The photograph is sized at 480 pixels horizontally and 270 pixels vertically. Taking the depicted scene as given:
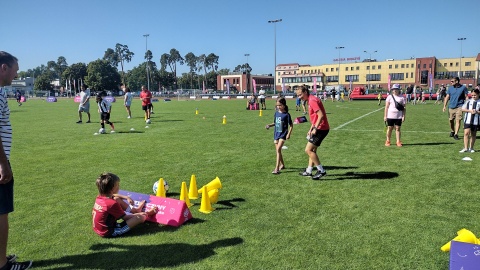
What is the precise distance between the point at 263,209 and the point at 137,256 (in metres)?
2.16

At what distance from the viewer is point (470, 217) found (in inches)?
192

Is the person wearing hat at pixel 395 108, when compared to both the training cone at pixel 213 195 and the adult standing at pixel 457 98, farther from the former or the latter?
the training cone at pixel 213 195

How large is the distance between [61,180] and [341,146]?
26.5 feet

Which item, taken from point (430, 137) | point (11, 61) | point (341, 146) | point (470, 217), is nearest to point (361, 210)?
point (470, 217)

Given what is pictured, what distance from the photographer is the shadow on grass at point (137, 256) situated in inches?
147

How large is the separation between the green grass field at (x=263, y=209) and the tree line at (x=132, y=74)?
315 feet

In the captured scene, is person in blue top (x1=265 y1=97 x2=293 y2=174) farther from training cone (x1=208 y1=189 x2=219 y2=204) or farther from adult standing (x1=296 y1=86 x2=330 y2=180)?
training cone (x1=208 y1=189 x2=219 y2=204)

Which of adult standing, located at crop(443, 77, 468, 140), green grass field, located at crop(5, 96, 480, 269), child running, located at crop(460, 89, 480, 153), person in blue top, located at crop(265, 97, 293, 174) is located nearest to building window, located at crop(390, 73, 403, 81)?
adult standing, located at crop(443, 77, 468, 140)

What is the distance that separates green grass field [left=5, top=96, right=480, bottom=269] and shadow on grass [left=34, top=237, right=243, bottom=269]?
0.01 metres

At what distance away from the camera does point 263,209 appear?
5.36m

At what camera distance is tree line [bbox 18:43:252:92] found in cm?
10550

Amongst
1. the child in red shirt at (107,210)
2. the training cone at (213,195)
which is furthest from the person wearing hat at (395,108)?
the child in red shirt at (107,210)

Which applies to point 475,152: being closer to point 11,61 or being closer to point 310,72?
point 11,61

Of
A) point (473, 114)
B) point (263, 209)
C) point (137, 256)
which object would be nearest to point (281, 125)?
point (263, 209)
